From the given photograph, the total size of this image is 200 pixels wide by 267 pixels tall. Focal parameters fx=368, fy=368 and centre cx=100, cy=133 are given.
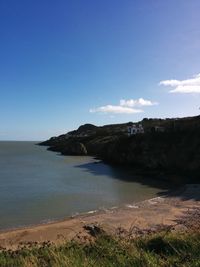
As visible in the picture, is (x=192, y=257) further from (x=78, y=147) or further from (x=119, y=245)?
(x=78, y=147)

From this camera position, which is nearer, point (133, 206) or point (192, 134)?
point (133, 206)

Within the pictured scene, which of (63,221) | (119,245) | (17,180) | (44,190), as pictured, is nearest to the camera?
(119,245)

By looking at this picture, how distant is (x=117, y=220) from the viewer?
24812mm

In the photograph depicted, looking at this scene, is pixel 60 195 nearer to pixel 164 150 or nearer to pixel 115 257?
pixel 164 150

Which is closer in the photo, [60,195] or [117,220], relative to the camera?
[117,220]

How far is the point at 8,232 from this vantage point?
2219 centimetres

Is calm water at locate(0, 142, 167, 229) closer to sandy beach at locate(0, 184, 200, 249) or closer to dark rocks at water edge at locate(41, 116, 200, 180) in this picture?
sandy beach at locate(0, 184, 200, 249)

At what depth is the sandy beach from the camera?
20.7 meters

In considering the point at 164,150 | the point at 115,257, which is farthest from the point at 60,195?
the point at 115,257

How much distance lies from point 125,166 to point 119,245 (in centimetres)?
6038

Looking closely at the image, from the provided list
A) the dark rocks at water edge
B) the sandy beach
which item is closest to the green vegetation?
the sandy beach

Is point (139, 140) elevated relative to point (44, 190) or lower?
elevated

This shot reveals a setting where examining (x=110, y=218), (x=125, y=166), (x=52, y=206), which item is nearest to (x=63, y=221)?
(x=110, y=218)

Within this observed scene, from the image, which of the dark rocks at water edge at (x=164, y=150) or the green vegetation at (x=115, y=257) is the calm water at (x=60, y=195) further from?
the green vegetation at (x=115, y=257)
